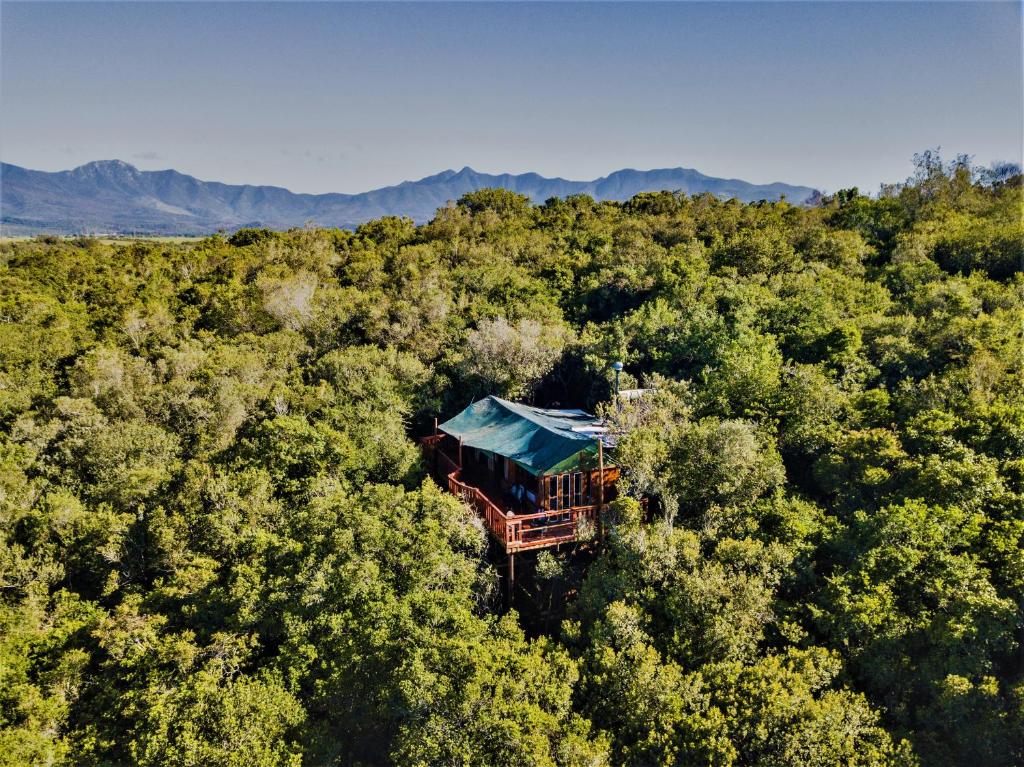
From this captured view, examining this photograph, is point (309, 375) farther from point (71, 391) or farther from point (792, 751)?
point (792, 751)

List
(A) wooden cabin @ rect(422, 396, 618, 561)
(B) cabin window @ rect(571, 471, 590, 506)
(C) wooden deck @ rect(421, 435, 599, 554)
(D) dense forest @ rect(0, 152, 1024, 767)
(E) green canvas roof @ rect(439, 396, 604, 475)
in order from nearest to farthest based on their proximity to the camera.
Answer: (D) dense forest @ rect(0, 152, 1024, 767), (C) wooden deck @ rect(421, 435, 599, 554), (A) wooden cabin @ rect(422, 396, 618, 561), (E) green canvas roof @ rect(439, 396, 604, 475), (B) cabin window @ rect(571, 471, 590, 506)

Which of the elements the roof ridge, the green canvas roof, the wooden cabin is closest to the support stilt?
the wooden cabin

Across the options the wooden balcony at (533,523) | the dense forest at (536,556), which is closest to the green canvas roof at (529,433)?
the wooden balcony at (533,523)

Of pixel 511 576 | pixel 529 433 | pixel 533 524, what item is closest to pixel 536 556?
pixel 533 524

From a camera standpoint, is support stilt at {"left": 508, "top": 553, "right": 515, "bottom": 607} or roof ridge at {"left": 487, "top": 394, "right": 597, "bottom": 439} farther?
roof ridge at {"left": 487, "top": 394, "right": 597, "bottom": 439}

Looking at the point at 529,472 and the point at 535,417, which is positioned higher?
the point at 535,417

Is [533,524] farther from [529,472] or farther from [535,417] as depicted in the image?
[535,417]

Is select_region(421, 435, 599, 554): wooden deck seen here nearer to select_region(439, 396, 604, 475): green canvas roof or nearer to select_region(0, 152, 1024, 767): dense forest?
select_region(0, 152, 1024, 767): dense forest
